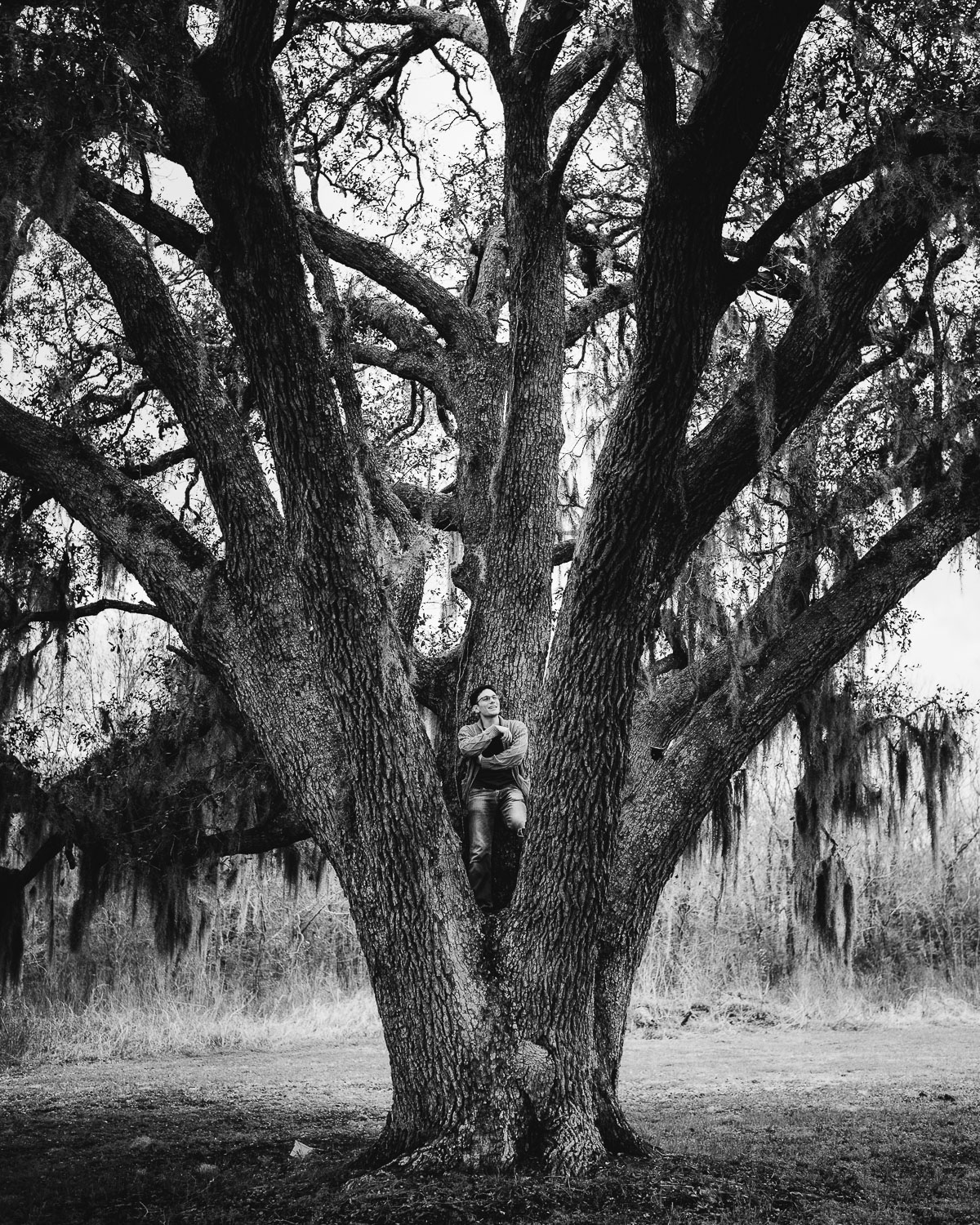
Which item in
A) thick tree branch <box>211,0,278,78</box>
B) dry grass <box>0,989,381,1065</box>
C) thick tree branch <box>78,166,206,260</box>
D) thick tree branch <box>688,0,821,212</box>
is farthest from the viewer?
dry grass <box>0,989,381,1065</box>

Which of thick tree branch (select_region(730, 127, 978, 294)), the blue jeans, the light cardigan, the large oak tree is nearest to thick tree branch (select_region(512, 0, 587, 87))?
the large oak tree

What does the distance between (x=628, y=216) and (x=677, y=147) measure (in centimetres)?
446

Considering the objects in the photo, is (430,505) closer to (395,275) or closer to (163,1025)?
(395,275)

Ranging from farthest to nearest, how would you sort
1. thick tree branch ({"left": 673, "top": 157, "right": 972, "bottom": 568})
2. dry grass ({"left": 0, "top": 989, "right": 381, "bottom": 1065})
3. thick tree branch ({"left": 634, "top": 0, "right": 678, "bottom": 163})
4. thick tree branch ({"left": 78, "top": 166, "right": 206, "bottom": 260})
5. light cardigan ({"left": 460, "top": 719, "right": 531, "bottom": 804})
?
1. dry grass ({"left": 0, "top": 989, "right": 381, "bottom": 1065})
2. thick tree branch ({"left": 78, "top": 166, "right": 206, "bottom": 260})
3. light cardigan ({"left": 460, "top": 719, "right": 531, "bottom": 804})
4. thick tree branch ({"left": 673, "top": 157, "right": 972, "bottom": 568})
5. thick tree branch ({"left": 634, "top": 0, "right": 678, "bottom": 163})

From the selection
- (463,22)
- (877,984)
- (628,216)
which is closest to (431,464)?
(628,216)

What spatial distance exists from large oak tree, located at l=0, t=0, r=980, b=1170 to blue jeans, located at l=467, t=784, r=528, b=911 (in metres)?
0.15

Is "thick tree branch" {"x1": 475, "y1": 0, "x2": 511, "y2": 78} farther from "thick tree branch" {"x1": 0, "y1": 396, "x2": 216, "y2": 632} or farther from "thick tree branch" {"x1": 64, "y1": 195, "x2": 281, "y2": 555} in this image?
"thick tree branch" {"x1": 0, "y1": 396, "x2": 216, "y2": 632}

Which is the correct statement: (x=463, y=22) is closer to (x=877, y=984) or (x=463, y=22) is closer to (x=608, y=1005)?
(x=608, y=1005)

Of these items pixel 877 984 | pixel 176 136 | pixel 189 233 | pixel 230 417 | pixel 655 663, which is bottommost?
pixel 877 984

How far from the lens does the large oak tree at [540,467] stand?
4160 mm

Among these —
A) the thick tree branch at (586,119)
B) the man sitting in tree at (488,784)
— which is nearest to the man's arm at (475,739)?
the man sitting in tree at (488,784)

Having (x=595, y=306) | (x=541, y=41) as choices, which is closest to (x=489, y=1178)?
(x=541, y=41)

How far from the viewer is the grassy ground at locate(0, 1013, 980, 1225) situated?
4.16 meters

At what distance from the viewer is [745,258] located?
13.4 feet
